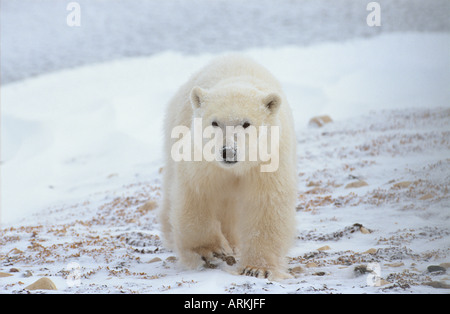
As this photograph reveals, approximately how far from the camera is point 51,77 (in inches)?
777

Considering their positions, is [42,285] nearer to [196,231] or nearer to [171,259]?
[196,231]

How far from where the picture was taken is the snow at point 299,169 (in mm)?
4758

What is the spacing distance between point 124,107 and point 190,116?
1083cm

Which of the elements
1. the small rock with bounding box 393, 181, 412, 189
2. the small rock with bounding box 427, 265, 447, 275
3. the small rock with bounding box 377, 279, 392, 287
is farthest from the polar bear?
the small rock with bounding box 393, 181, 412, 189

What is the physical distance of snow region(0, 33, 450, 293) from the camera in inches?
187

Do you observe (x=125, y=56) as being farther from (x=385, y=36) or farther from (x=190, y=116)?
(x=190, y=116)

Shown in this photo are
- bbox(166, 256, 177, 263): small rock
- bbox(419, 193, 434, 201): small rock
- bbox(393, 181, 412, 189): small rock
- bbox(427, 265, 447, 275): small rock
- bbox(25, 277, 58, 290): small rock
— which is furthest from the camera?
bbox(393, 181, 412, 189): small rock

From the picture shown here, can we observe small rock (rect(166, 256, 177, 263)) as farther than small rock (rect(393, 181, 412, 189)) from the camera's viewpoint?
No

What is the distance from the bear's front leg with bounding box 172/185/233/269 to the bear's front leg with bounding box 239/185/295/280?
0.37m

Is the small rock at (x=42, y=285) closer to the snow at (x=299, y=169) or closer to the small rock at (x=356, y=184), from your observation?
the snow at (x=299, y=169)

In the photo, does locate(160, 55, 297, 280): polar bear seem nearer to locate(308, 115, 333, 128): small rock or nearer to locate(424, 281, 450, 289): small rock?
locate(424, 281, 450, 289): small rock

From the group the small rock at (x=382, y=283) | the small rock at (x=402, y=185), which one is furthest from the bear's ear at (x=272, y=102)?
the small rock at (x=402, y=185)

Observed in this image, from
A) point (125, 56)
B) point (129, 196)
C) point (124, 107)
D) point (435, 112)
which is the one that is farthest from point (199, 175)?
point (125, 56)

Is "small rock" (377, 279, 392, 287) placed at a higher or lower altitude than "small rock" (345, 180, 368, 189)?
lower
